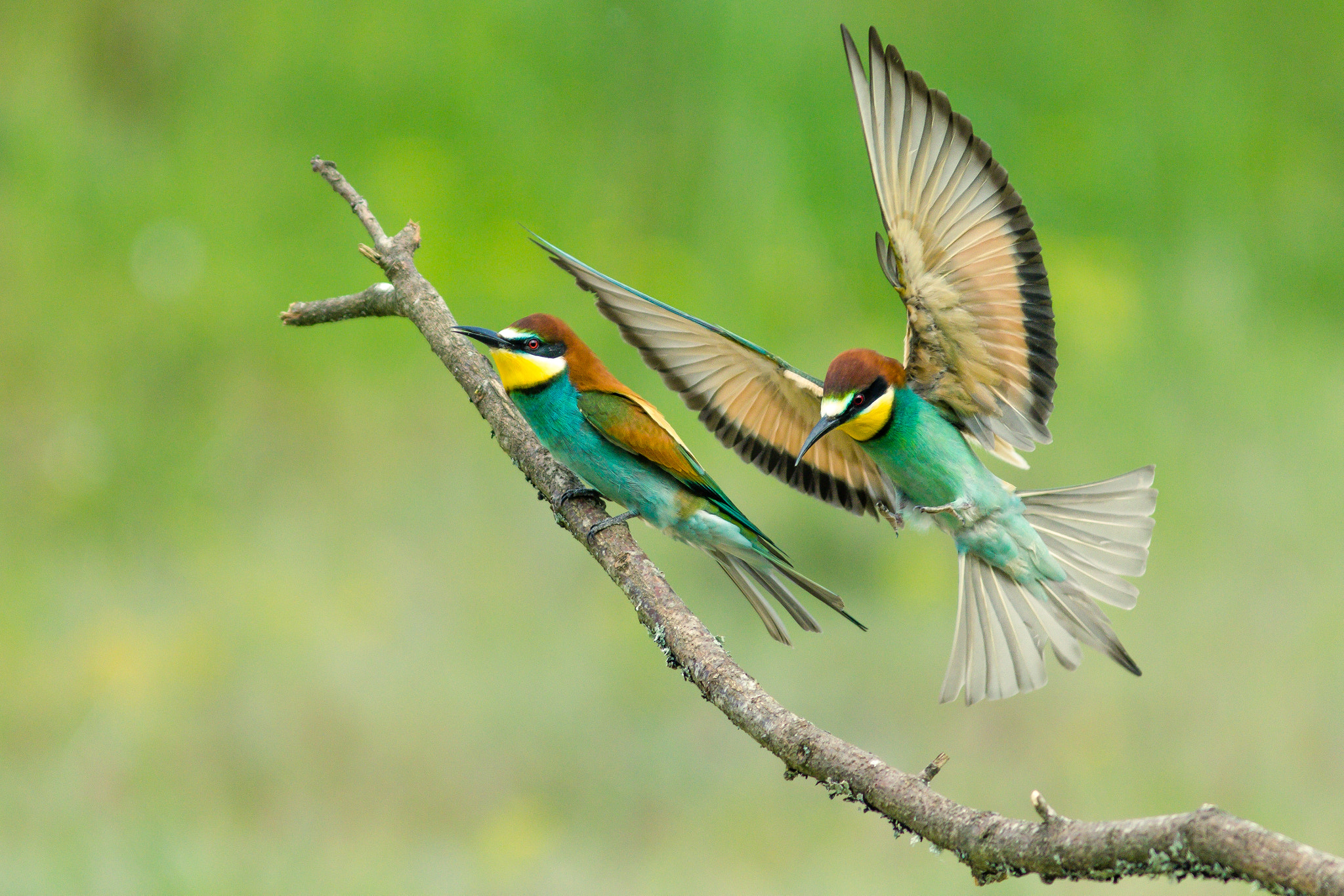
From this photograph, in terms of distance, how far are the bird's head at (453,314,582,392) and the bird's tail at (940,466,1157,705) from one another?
2.09 ft

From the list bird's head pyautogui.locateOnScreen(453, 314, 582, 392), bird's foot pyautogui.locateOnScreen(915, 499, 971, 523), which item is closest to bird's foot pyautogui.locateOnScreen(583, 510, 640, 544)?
bird's head pyautogui.locateOnScreen(453, 314, 582, 392)

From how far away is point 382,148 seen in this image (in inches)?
154

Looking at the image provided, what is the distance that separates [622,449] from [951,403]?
45cm

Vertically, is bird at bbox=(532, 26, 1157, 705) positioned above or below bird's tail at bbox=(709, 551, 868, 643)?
above

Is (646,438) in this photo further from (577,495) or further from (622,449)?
(577,495)

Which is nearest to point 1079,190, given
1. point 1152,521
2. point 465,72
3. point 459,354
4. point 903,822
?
point 465,72

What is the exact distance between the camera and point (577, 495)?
1.61 m

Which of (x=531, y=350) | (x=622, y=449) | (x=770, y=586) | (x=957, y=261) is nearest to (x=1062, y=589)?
(x=770, y=586)

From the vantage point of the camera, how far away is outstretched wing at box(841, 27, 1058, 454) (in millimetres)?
1363

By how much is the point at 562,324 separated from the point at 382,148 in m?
2.45

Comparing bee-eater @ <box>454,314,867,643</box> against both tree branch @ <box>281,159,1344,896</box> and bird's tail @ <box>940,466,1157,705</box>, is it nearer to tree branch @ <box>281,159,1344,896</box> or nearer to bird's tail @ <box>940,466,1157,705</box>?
tree branch @ <box>281,159,1344,896</box>

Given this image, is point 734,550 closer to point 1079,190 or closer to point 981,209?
point 981,209

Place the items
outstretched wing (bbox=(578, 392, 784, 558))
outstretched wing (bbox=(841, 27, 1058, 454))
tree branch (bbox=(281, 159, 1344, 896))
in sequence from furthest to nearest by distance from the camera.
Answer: outstretched wing (bbox=(578, 392, 784, 558)), outstretched wing (bbox=(841, 27, 1058, 454)), tree branch (bbox=(281, 159, 1344, 896))

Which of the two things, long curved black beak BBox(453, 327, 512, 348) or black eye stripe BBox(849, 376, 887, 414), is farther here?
long curved black beak BBox(453, 327, 512, 348)
